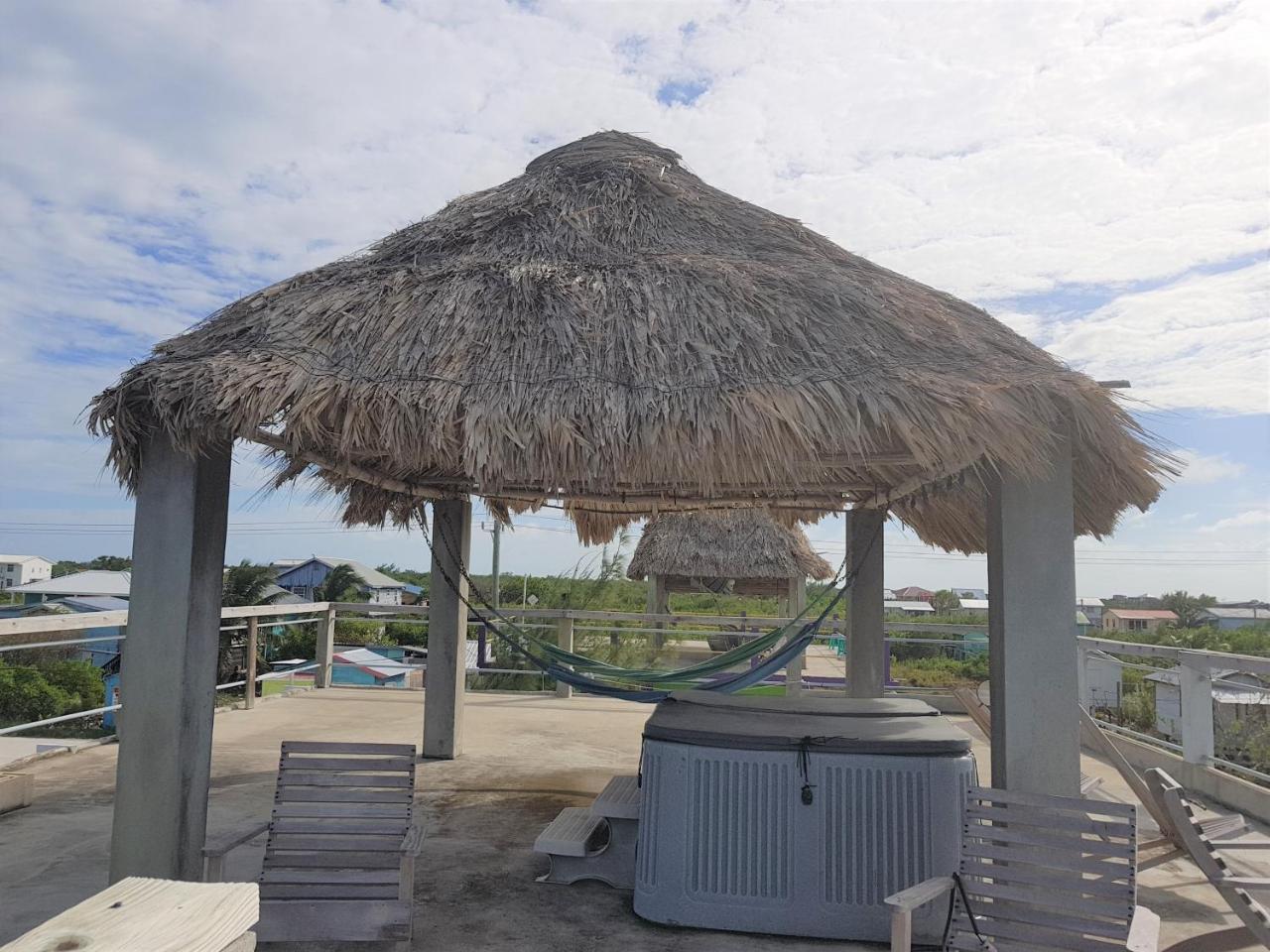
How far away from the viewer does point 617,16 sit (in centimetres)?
482

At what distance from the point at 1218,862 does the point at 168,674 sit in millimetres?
3583

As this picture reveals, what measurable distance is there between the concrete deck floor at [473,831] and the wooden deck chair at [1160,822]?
0.55 ft

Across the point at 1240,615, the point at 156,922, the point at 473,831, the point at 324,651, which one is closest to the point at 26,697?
the point at 324,651

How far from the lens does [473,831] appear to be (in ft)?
14.4

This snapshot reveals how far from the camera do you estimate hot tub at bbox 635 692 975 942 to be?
3.13 metres

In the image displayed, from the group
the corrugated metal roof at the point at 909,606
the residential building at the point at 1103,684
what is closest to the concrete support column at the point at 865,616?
the residential building at the point at 1103,684

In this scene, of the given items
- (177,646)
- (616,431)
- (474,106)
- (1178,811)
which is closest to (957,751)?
(1178,811)

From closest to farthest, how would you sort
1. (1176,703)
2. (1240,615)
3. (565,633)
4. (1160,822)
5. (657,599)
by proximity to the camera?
(1160,822) → (1176,703) → (565,633) → (657,599) → (1240,615)

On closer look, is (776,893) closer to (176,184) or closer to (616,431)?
(616,431)

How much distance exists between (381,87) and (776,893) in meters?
4.61

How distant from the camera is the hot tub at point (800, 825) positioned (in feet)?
10.3

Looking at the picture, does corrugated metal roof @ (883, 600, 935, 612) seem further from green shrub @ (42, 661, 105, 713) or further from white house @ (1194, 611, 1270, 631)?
green shrub @ (42, 661, 105, 713)

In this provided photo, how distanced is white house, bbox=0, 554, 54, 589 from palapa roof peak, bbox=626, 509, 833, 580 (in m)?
52.9

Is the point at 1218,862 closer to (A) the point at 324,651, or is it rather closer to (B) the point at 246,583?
(A) the point at 324,651
